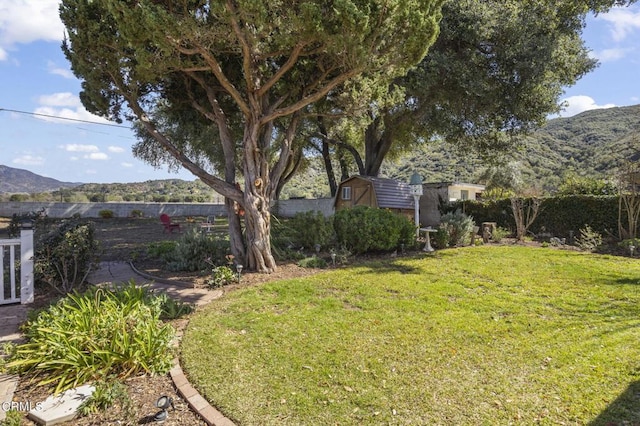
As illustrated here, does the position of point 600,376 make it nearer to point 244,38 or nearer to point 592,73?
point 244,38

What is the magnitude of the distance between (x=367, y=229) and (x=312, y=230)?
141 cm

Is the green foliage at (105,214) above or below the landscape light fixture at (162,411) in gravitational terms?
above

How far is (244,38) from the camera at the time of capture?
5441mm

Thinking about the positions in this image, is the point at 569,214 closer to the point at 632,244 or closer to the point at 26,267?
the point at 632,244

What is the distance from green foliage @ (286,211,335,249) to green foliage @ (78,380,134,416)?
6.23m

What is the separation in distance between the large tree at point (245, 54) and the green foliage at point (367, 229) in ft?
7.43

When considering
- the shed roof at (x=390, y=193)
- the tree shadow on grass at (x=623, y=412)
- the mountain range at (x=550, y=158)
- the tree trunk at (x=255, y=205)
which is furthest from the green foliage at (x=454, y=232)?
the mountain range at (x=550, y=158)

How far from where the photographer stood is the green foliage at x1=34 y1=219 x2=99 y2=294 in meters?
5.23

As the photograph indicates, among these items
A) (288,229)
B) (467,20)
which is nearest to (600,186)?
(467,20)

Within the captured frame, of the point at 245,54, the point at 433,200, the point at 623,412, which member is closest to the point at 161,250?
the point at 245,54

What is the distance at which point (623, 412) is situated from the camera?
2449 mm

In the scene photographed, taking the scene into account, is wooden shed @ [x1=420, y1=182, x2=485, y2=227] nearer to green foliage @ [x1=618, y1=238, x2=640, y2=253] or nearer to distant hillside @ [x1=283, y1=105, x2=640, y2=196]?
green foliage @ [x1=618, y1=238, x2=640, y2=253]

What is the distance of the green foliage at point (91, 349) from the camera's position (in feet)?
9.60

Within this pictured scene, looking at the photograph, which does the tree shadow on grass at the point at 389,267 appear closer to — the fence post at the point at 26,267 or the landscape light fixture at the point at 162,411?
the landscape light fixture at the point at 162,411
